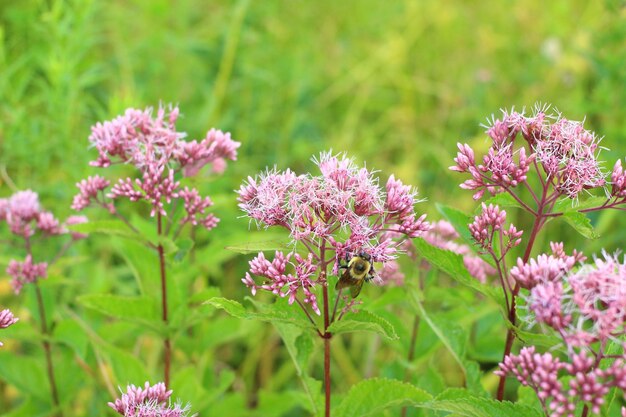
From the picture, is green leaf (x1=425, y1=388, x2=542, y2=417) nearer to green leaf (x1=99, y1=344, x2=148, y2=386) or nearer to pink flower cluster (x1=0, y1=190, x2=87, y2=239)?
green leaf (x1=99, y1=344, x2=148, y2=386)

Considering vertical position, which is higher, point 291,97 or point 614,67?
point 291,97

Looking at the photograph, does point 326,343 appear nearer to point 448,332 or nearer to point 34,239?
point 448,332

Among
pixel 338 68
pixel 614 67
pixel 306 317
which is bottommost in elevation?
pixel 306 317

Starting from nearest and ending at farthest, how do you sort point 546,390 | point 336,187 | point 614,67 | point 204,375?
point 546,390, point 336,187, point 204,375, point 614,67

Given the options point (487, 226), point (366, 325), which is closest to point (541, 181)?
point (487, 226)

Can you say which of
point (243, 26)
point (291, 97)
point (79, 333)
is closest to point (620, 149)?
point (291, 97)

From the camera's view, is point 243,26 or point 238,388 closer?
point 238,388

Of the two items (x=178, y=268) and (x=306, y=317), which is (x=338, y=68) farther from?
(x=306, y=317)

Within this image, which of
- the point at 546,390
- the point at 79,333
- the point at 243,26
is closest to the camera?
the point at 546,390

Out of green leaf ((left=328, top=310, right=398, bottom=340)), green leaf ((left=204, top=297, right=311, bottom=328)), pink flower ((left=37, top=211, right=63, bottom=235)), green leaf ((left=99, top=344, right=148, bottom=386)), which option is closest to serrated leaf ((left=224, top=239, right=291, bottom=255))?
green leaf ((left=204, top=297, right=311, bottom=328))
